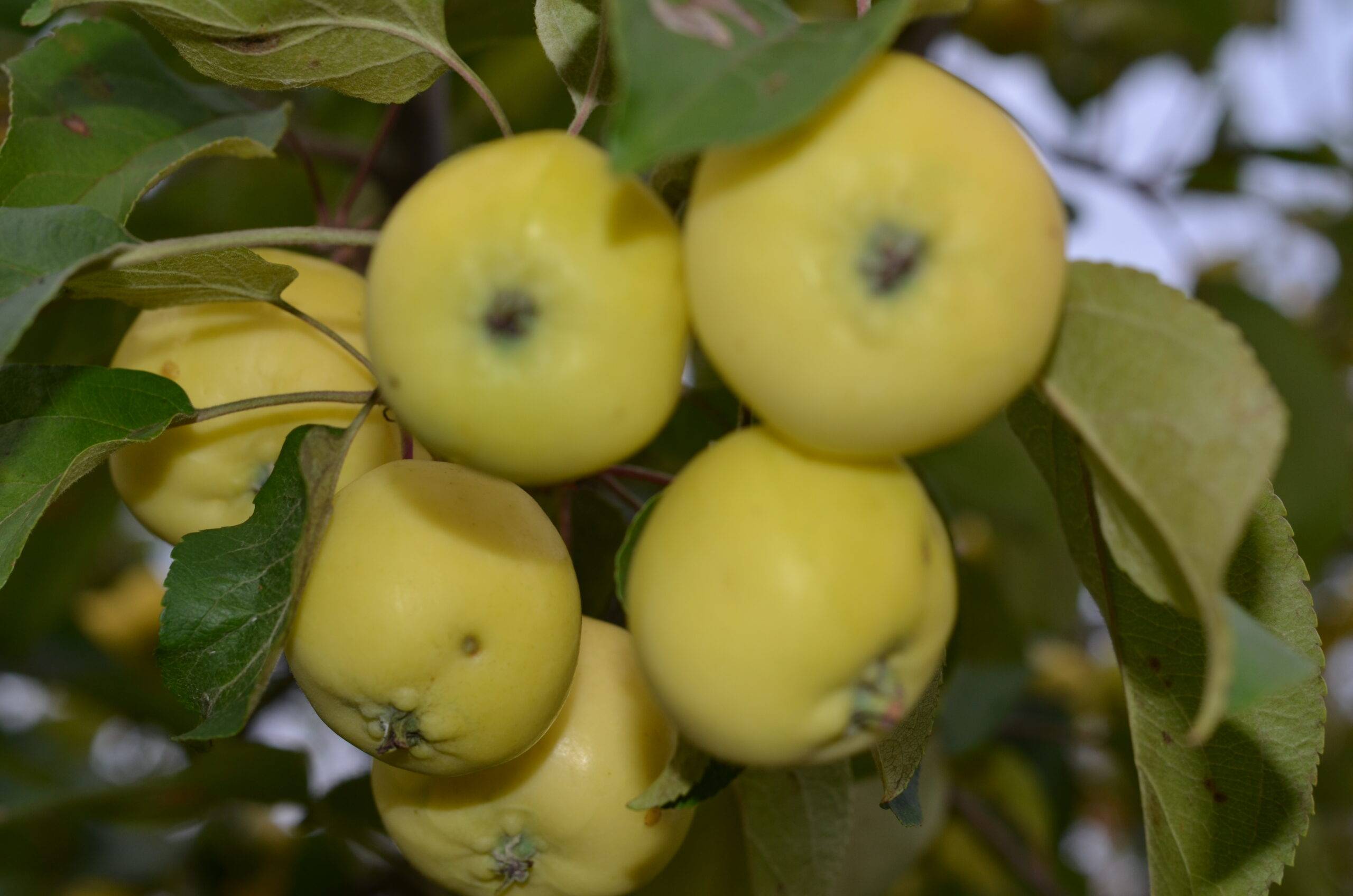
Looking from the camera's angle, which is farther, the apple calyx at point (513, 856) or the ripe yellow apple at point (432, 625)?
the apple calyx at point (513, 856)

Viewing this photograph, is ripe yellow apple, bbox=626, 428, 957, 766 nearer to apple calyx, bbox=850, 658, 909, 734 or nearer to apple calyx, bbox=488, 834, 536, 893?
apple calyx, bbox=850, 658, 909, 734

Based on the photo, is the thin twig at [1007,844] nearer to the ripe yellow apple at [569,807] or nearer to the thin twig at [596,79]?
the ripe yellow apple at [569,807]

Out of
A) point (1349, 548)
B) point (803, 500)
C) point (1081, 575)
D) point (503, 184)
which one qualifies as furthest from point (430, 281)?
point (1349, 548)

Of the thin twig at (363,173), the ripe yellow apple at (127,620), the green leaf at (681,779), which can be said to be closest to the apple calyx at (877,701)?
the green leaf at (681,779)

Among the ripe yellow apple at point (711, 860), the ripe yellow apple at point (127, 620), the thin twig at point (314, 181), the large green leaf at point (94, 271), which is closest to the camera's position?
the large green leaf at point (94, 271)

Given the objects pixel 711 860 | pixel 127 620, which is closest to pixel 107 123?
pixel 711 860

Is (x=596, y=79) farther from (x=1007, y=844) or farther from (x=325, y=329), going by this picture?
(x=1007, y=844)

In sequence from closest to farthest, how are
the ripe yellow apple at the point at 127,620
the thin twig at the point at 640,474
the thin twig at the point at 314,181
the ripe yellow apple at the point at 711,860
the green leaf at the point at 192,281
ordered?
the green leaf at the point at 192,281 → the thin twig at the point at 640,474 → the ripe yellow apple at the point at 711,860 → the thin twig at the point at 314,181 → the ripe yellow apple at the point at 127,620
